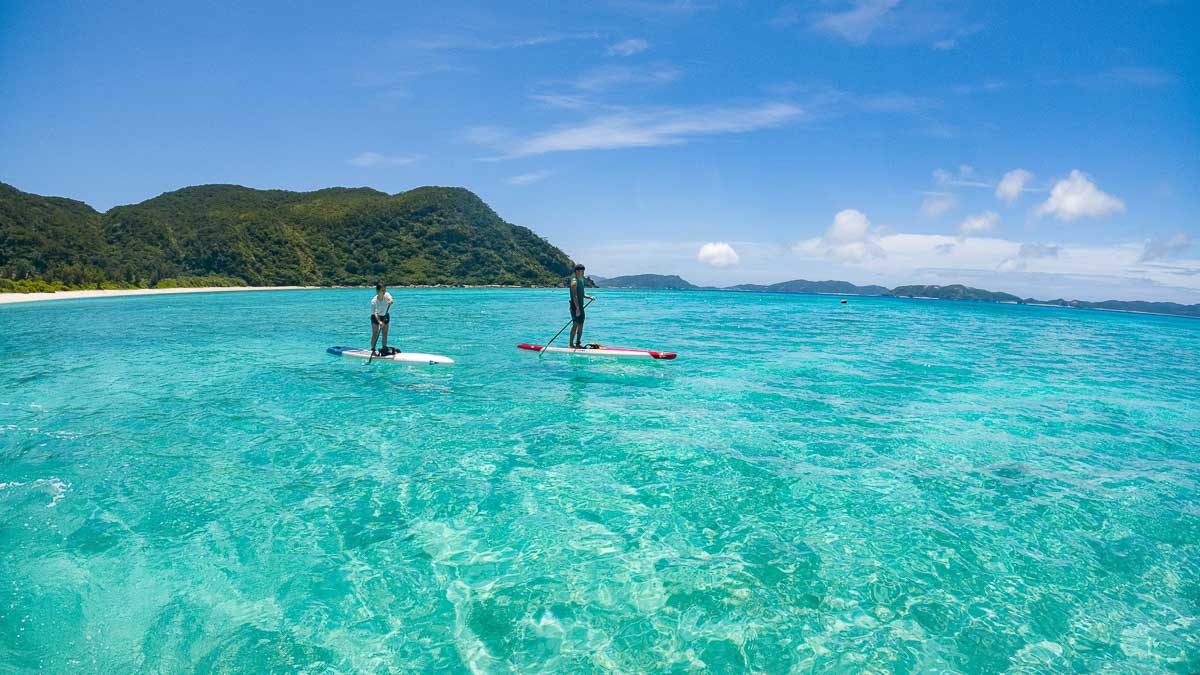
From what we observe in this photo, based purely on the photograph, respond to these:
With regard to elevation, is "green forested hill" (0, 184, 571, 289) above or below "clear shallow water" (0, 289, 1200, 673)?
above

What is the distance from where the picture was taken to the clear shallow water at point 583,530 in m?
4.97

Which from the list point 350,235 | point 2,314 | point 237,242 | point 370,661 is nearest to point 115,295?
point 2,314

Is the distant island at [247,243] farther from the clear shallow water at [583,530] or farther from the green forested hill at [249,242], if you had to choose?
the clear shallow water at [583,530]

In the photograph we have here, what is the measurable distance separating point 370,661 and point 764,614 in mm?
Answer: 3709

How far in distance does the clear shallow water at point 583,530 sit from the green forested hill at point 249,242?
246ft

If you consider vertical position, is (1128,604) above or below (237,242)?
below

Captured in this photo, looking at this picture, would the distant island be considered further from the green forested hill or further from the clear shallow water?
the clear shallow water

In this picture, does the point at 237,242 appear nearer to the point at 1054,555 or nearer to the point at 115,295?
the point at 115,295

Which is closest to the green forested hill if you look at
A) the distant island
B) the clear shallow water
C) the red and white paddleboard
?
the distant island

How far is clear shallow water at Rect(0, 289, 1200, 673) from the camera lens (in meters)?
4.97

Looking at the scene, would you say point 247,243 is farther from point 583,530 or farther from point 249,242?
point 583,530

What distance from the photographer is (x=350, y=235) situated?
544 ft

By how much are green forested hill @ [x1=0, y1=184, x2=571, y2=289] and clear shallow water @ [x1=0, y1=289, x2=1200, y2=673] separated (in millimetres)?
74897

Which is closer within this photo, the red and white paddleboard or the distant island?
the red and white paddleboard
